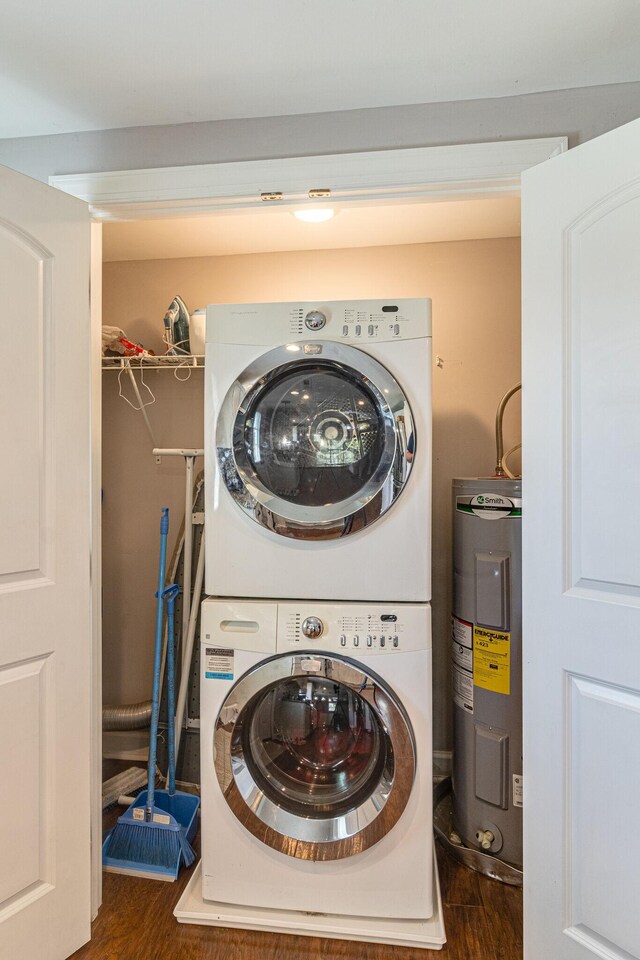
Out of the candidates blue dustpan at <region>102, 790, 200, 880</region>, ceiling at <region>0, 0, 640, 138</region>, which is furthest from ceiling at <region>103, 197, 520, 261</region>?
blue dustpan at <region>102, 790, 200, 880</region>

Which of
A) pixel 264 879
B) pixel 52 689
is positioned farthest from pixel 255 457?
pixel 264 879

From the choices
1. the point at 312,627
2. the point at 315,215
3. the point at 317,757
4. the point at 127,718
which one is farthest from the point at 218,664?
the point at 315,215

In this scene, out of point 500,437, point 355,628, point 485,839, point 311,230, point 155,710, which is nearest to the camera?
point 355,628

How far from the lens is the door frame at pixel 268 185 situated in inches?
60.5

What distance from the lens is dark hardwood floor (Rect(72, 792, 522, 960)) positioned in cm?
155

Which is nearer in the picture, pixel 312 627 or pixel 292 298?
pixel 312 627

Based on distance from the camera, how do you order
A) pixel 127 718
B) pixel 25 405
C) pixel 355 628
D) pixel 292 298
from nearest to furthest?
pixel 25 405
pixel 355 628
pixel 127 718
pixel 292 298

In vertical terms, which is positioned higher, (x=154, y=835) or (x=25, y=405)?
(x=25, y=405)

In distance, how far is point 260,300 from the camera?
2.54 metres

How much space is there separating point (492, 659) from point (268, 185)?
1.62 m

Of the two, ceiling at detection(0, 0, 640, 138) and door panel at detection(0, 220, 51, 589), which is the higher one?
ceiling at detection(0, 0, 640, 138)

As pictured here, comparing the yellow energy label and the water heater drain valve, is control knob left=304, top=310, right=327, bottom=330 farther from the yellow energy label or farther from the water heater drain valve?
the water heater drain valve

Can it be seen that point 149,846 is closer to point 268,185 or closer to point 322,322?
point 322,322

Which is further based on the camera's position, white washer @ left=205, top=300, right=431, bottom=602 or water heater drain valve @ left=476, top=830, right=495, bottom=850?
water heater drain valve @ left=476, top=830, right=495, bottom=850
